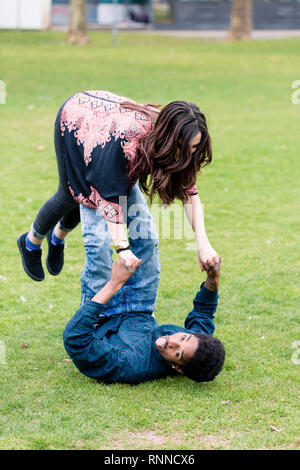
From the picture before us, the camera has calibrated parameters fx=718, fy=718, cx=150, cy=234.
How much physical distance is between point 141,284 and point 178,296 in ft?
3.57

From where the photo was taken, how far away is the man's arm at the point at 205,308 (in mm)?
4508

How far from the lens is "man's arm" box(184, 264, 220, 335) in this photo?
4.51 metres

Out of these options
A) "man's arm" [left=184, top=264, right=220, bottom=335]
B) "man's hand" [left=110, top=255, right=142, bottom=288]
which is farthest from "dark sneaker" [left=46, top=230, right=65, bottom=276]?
"man's hand" [left=110, top=255, right=142, bottom=288]

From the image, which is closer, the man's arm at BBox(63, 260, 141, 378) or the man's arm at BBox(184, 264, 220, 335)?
the man's arm at BBox(63, 260, 141, 378)

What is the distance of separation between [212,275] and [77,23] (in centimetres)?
2354

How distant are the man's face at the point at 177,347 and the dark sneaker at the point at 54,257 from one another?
5.59 ft

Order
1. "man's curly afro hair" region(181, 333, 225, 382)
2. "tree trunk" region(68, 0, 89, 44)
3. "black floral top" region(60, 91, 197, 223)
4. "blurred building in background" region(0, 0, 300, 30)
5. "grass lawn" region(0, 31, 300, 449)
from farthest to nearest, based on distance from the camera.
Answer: "blurred building in background" region(0, 0, 300, 30)
"tree trunk" region(68, 0, 89, 44)
"man's curly afro hair" region(181, 333, 225, 382)
"black floral top" region(60, 91, 197, 223)
"grass lawn" region(0, 31, 300, 449)

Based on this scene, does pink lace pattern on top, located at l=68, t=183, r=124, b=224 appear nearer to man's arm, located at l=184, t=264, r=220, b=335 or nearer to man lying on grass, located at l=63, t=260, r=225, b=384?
man lying on grass, located at l=63, t=260, r=225, b=384

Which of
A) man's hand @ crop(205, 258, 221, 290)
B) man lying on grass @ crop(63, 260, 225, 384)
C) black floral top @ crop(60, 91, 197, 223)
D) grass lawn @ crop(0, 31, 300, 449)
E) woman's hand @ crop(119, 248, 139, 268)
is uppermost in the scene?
black floral top @ crop(60, 91, 197, 223)

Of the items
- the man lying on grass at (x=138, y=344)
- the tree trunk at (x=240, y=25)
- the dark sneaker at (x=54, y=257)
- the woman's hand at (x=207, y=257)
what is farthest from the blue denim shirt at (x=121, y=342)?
the tree trunk at (x=240, y=25)

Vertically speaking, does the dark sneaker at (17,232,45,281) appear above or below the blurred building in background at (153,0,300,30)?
above

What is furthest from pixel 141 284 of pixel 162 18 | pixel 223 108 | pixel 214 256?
pixel 162 18

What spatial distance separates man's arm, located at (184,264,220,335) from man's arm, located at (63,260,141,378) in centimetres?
55

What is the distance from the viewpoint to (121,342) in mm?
4438
